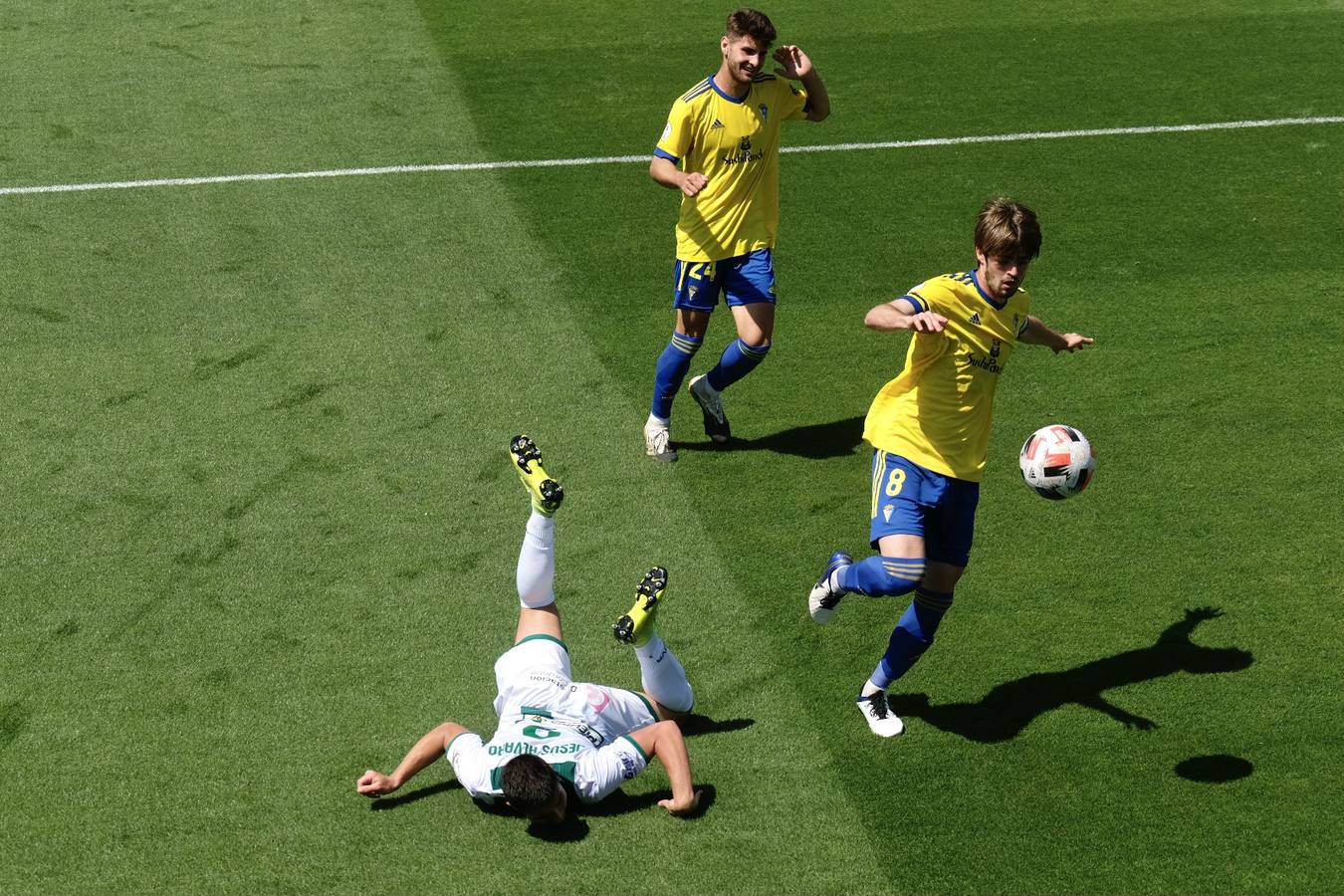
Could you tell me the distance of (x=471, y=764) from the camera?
21.9 feet

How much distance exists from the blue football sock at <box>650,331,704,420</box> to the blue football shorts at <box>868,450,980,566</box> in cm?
238

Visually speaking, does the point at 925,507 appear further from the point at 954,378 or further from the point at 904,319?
the point at 904,319

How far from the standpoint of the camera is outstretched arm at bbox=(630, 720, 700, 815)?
21.9ft

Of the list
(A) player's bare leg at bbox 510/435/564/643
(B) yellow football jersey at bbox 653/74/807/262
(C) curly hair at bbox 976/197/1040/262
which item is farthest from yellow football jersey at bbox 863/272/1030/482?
(B) yellow football jersey at bbox 653/74/807/262

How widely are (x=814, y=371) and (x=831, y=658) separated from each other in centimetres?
313

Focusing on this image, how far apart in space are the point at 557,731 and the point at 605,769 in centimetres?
27

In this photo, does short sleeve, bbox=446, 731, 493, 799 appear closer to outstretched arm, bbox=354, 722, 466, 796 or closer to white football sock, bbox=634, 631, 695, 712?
outstretched arm, bbox=354, 722, 466, 796

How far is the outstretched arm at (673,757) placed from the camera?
668cm

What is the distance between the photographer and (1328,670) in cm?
756

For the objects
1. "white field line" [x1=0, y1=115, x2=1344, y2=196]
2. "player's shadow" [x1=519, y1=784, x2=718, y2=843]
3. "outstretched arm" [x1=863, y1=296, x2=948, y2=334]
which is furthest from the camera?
"white field line" [x1=0, y1=115, x2=1344, y2=196]

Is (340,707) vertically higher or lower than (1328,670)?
lower

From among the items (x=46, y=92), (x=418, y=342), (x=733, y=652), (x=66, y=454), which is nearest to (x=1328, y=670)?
(x=733, y=652)

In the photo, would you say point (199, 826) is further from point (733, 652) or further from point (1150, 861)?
point (1150, 861)

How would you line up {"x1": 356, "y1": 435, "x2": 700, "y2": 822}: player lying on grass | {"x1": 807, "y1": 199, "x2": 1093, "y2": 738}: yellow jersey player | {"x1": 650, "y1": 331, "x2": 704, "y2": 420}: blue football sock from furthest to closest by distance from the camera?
{"x1": 650, "y1": 331, "x2": 704, "y2": 420}: blue football sock → {"x1": 807, "y1": 199, "x2": 1093, "y2": 738}: yellow jersey player → {"x1": 356, "y1": 435, "x2": 700, "y2": 822}: player lying on grass
